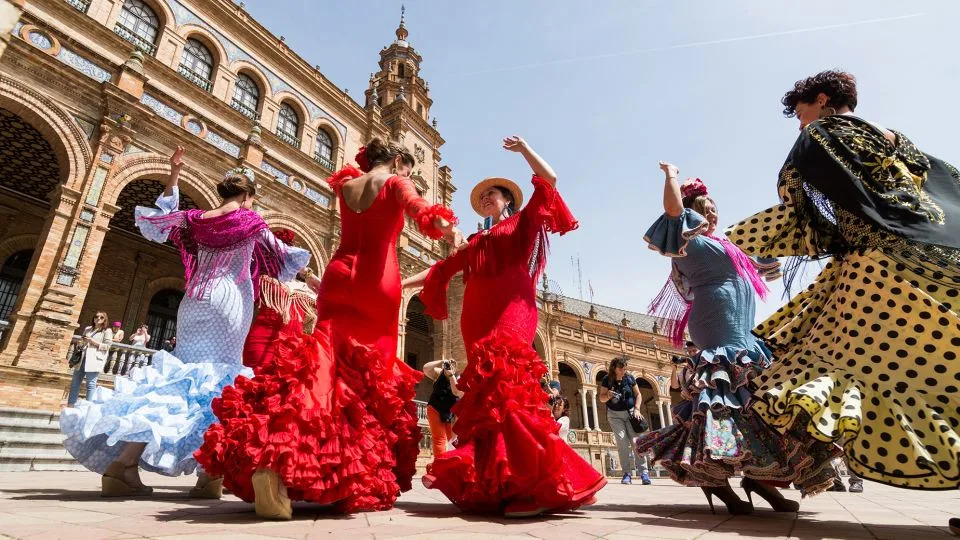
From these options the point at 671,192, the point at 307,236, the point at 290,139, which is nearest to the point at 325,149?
the point at 290,139

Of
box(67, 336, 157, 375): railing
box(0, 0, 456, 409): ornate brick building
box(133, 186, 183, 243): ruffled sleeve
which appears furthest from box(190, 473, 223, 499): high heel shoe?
box(67, 336, 157, 375): railing

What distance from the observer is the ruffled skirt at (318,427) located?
180cm

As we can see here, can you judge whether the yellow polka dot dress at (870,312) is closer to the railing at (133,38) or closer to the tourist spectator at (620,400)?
the tourist spectator at (620,400)

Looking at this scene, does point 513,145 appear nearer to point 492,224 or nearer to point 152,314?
point 492,224

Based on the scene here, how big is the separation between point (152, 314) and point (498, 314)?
1525 centimetres

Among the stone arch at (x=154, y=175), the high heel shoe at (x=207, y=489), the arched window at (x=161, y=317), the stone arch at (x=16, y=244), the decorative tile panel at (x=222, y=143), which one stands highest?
the decorative tile panel at (x=222, y=143)

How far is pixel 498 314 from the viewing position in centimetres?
255

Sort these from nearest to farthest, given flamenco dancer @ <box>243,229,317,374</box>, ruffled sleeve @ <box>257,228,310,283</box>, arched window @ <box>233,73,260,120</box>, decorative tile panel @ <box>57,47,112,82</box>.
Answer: ruffled sleeve @ <box>257,228,310,283</box> < flamenco dancer @ <box>243,229,317,374</box> < decorative tile panel @ <box>57,47,112,82</box> < arched window @ <box>233,73,260,120</box>

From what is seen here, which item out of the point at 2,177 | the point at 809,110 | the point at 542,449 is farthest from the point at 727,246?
the point at 2,177

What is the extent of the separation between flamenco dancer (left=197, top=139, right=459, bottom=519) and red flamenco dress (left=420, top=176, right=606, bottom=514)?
0.33 metres

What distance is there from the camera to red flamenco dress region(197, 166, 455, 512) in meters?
1.82

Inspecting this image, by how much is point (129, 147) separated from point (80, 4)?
12.9 feet

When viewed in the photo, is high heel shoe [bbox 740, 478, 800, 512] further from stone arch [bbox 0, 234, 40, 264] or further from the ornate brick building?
stone arch [bbox 0, 234, 40, 264]

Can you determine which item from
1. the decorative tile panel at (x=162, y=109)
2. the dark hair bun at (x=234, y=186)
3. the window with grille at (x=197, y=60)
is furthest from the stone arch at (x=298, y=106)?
the dark hair bun at (x=234, y=186)
